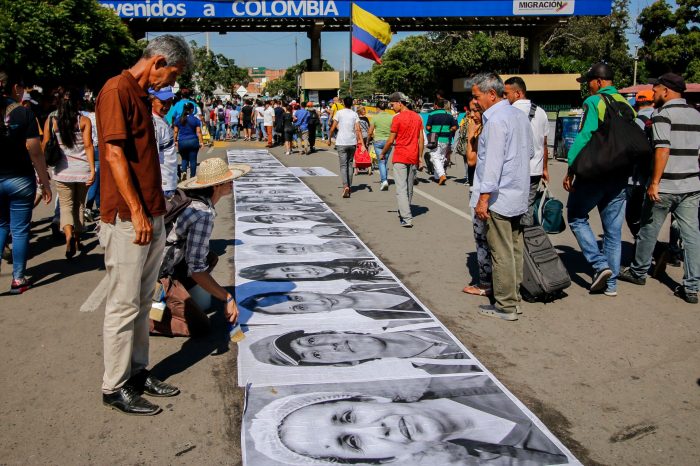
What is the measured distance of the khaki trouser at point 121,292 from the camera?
343 cm

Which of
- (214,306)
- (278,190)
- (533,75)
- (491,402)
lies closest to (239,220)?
(278,190)

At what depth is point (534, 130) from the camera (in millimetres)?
6473

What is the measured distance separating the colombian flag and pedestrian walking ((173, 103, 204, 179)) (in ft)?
28.8

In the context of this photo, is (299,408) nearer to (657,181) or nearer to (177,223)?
(177,223)

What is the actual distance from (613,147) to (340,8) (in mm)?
31982

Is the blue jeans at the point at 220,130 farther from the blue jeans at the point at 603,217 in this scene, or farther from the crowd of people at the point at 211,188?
the blue jeans at the point at 603,217

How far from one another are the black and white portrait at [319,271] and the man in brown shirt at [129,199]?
2.61 metres

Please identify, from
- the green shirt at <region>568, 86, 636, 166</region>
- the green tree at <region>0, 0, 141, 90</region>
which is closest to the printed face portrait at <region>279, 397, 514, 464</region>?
the green shirt at <region>568, 86, 636, 166</region>

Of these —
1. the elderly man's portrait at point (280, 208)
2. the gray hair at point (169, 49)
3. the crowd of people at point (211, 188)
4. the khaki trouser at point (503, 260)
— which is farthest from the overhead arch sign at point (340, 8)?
the gray hair at point (169, 49)

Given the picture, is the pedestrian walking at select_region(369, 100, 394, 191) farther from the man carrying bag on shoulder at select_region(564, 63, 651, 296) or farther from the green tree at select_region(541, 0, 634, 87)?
the green tree at select_region(541, 0, 634, 87)

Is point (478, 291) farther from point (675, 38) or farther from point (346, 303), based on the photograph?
point (675, 38)

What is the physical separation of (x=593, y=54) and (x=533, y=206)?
58.4 metres

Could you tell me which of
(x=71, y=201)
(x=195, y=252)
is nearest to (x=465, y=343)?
(x=195, y=252)

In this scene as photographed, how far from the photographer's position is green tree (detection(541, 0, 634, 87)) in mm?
57969
